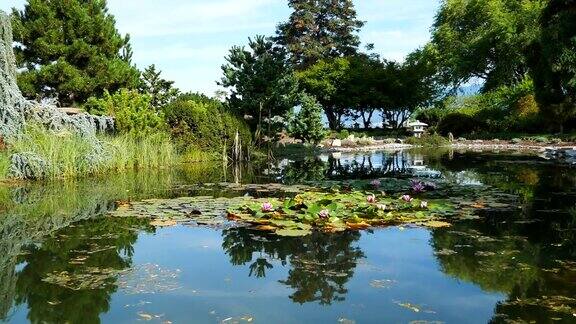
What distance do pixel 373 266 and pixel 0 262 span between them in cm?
330

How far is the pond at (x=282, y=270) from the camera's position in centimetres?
368

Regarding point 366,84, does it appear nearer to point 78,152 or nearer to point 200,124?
point 200,124

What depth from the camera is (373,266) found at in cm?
485

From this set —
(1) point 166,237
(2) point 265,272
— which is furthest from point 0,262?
(2) point 265,272

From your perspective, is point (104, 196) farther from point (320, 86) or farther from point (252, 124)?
point (320, 86)

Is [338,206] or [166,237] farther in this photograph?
[338,206]

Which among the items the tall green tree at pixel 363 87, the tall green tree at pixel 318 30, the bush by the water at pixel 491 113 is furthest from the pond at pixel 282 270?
the tall green tree at pixel 318 30

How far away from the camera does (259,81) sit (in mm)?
20094

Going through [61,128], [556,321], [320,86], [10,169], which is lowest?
[556,321]

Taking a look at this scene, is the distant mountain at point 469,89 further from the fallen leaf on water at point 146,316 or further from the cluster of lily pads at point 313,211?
the fallen leaf on water at point 146,316

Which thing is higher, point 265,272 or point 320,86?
point 320,86

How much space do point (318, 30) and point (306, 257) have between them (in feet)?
140

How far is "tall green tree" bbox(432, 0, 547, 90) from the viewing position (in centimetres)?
3772

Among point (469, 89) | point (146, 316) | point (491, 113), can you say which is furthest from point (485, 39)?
point (146, 316)
